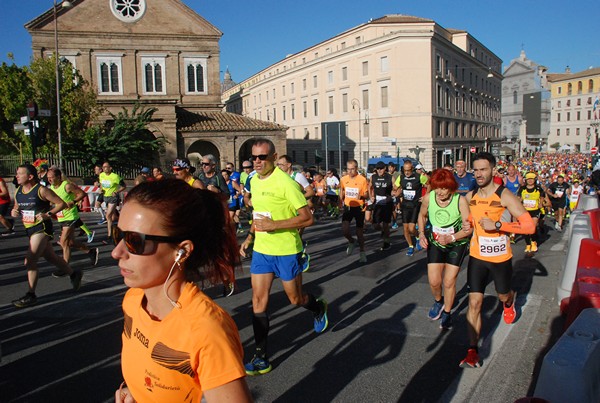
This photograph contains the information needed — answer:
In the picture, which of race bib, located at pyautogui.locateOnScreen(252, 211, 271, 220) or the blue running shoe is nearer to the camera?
race bib, located at pyautogui.locateOnScreen(252, 211, 271, 220)

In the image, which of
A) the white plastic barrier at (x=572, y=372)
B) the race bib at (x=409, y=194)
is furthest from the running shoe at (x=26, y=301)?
the race bib at (x=409, y=194)

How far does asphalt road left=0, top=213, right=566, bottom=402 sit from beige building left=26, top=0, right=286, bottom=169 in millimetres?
25425

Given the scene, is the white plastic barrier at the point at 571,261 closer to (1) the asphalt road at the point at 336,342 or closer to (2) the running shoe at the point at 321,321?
(1) the asphalt road at the point at 336,342

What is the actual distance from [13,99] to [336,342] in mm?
28283

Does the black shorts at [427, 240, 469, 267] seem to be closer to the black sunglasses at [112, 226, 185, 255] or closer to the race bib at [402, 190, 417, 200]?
the black sunglasses at [112, 226, 185, 255]

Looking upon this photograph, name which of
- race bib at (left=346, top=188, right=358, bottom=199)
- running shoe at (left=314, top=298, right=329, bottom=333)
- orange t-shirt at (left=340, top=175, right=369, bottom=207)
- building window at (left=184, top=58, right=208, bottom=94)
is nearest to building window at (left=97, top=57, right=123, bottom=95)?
building window at (left=184, top=58, right=208, bottom=94)

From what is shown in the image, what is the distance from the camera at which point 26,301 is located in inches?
261

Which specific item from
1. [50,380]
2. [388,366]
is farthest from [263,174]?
[50,380]

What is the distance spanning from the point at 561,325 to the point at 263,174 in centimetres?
412

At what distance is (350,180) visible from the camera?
10602 mm

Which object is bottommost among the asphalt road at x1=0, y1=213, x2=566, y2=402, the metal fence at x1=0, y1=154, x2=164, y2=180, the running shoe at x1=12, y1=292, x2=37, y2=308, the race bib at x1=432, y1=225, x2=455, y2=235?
Answer: the asphalt road at x1=0, y1=213, x2=566, y2=402

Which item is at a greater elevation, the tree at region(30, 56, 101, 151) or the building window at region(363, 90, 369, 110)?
the building window at region(363, 90, 369, 110)

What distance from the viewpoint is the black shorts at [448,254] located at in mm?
5609

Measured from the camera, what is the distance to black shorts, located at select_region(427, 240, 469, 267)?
5609 mm
